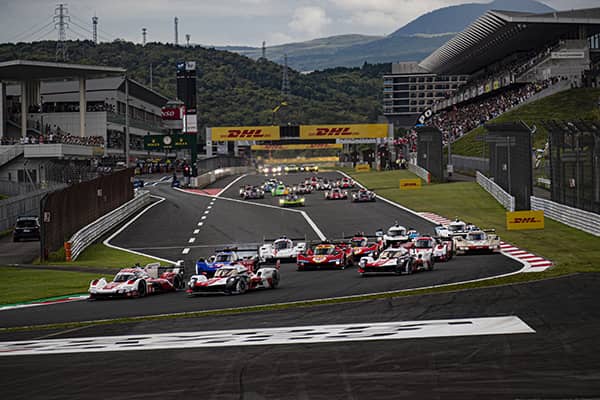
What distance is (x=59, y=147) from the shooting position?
2948 inches

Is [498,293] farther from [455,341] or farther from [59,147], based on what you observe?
[59,147]

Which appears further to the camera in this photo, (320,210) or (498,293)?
(320,210)

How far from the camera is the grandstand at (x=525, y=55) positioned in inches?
3888

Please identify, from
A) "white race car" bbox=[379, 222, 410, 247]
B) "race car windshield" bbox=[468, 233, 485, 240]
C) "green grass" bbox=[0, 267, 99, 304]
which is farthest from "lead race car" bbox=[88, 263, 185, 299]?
"race car windshield" bbox=[468, 233, 485, 240]

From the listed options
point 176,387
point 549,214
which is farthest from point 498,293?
point 549,214

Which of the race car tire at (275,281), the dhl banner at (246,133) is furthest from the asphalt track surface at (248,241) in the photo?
the dhl banner at (246,133)

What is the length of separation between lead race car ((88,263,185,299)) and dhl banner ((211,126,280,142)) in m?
91.7

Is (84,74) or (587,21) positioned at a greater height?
(587,21)

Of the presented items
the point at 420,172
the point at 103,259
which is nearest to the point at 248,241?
the point at 103,259

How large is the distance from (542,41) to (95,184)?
7697 cm

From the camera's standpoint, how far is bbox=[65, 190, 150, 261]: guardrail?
4026cm

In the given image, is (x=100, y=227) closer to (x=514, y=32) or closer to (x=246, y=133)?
(x=514, y=32)

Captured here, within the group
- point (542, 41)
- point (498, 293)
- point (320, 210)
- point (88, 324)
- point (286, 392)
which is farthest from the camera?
point (542, 41)

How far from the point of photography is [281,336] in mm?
17047
